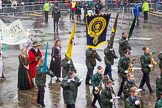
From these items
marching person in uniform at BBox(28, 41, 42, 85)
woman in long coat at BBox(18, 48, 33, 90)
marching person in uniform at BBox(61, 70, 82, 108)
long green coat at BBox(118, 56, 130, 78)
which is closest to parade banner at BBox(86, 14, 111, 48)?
long green coat at BBox(118, 56, 130, 78)

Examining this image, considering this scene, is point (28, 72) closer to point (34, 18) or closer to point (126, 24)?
point (126, 24)

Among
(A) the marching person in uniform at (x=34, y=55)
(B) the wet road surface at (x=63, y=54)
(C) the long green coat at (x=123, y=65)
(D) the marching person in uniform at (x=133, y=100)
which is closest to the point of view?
(D) the marching person in uniform at (x=133, y=100)

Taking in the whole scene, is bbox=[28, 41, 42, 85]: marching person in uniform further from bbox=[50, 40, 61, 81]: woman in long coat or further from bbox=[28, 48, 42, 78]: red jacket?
bbox=[50, 40, 61, 81]: woman in long coat

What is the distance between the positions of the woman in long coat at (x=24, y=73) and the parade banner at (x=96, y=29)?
2.31 m

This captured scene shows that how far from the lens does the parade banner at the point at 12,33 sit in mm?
19536

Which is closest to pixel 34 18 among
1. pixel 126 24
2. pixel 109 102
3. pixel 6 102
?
pixel 126 24

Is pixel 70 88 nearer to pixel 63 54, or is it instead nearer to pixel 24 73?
pixel 24 73

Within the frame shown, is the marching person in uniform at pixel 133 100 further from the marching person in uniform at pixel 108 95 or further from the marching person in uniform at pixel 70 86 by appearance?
the marching person in uniform at pixel 70 86

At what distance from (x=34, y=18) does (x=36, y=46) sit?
22518 millimetres

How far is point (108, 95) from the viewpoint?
12742mm

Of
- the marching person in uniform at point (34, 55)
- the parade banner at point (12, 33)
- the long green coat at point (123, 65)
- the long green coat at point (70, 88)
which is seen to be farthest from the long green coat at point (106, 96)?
the parade banner at point (12, 33)

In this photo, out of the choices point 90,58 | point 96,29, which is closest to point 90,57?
point 90,58

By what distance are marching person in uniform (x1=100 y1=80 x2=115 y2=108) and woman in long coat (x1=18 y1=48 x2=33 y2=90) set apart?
4477 mm

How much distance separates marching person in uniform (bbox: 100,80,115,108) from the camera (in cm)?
1271
